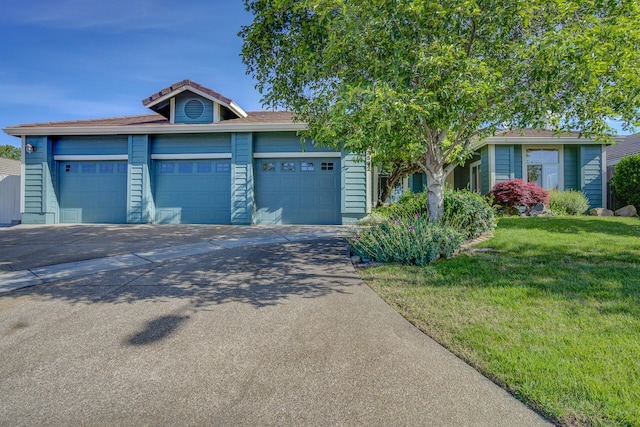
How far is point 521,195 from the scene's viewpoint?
40.1 ft

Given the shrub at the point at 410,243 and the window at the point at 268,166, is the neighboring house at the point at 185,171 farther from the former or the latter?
the shrub at the point at 410,243

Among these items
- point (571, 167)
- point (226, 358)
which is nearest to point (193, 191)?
point (226, 358)

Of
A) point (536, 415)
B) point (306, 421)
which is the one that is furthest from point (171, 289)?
point (536, 415)

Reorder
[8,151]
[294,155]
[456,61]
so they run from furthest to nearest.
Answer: [8,151] → [294,155] → [456,61]

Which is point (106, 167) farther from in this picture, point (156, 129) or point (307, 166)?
point (307, 166)

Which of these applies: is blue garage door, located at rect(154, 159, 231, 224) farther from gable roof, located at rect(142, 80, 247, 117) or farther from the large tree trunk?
the large tree trunk

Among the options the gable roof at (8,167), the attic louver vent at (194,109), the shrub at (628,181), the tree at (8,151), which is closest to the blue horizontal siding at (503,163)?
the shrub at (628,181)

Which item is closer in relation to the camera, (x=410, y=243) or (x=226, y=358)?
(x=226, y=358)

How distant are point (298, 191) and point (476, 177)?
9.07m

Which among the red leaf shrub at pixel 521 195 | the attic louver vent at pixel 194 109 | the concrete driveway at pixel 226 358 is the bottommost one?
the concrete driveway at pixel 226 358

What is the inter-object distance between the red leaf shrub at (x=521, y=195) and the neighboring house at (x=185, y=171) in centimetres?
546

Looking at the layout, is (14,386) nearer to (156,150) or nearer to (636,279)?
(636,279)

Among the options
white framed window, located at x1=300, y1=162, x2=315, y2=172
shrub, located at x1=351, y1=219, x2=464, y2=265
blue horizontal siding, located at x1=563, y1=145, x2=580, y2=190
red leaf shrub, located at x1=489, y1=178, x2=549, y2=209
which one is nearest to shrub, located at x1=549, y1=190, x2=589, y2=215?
red leaf shrub, located at x1=489, y1=178, x2=549, y2=209

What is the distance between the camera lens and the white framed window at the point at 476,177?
1512 cm
